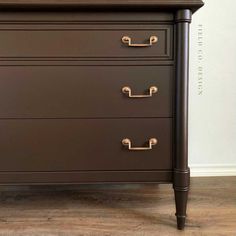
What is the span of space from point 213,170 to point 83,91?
1010 mm

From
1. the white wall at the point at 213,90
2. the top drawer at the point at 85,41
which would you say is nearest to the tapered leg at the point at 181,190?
the top drawer at the point at 85,41

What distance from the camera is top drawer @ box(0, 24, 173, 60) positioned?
107cm

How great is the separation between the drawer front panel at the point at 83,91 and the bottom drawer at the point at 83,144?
0.11 ft

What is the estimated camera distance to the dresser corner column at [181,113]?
1064 mm

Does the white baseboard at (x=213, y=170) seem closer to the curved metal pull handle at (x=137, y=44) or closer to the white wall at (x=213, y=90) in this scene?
the white wall at (x=213, y=90)

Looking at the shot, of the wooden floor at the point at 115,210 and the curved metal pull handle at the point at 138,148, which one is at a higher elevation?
the curved metal pull handle at the point at 138,148

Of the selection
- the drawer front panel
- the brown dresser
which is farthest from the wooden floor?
the drawer front panel

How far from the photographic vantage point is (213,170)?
67.6 inches

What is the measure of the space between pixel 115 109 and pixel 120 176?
26 centimetres

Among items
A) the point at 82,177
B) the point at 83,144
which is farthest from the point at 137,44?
the point at 82,177

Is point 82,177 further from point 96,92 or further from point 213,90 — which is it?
point 213,90

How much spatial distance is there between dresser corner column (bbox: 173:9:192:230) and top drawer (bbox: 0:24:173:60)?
41 millimetres

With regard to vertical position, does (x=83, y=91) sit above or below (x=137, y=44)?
A: below

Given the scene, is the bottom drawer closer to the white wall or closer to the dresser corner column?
the dresser corner column
